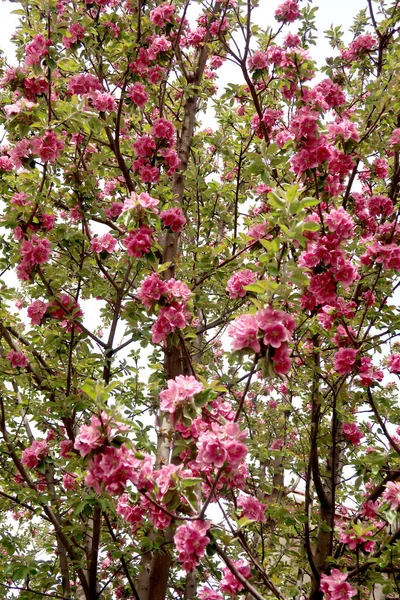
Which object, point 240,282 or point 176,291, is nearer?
point 176,291

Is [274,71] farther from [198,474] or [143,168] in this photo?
[198,474]

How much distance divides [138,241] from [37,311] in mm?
1250

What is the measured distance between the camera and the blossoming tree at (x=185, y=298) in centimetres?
211

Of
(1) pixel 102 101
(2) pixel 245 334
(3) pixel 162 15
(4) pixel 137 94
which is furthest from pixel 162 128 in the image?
(2) pixel 245 334

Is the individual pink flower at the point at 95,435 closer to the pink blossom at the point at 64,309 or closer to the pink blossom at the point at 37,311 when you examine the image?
the pink blossom at the point at 64,309

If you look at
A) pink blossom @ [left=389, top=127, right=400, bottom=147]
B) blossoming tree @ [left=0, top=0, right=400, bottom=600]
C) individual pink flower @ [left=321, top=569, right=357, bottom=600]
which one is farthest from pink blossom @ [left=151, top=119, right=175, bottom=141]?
individual pink flower @ [left=321, top=569, right=357, bottom=600]

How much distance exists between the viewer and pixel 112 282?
3.74m

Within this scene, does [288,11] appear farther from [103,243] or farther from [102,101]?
[103,243]

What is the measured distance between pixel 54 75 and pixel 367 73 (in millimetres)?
2949

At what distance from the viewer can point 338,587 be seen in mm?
3143

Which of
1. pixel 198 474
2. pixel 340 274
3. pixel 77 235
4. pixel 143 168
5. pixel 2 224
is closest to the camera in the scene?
pixel 198 474

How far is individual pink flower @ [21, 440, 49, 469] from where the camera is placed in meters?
3.67

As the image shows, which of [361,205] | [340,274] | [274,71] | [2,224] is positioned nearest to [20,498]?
[2,224]

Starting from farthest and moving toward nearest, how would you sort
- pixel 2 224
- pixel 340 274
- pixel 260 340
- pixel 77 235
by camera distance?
pixel 77 235 < pixel 2 224 < pixel 340 274 < pixel 260 340
